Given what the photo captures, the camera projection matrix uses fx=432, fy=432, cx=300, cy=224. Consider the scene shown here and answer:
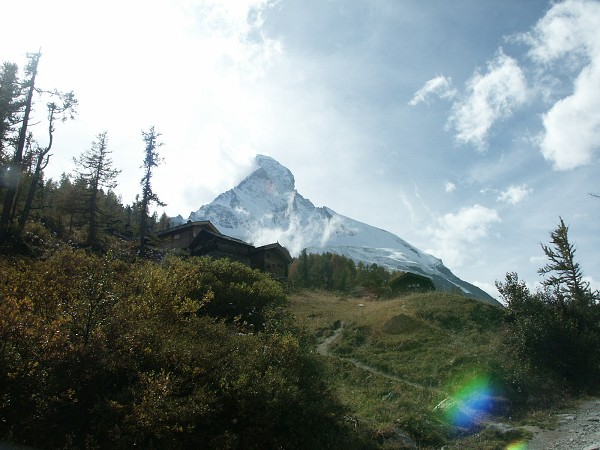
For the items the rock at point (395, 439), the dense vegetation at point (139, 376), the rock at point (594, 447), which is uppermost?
the dense vegetation at point (139, 376)

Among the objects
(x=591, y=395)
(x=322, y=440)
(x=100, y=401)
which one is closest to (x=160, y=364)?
(x=100, y=401)

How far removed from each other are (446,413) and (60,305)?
40.9 feet

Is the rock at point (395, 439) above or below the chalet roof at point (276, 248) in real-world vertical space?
below

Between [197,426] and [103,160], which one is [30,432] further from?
[103,160]

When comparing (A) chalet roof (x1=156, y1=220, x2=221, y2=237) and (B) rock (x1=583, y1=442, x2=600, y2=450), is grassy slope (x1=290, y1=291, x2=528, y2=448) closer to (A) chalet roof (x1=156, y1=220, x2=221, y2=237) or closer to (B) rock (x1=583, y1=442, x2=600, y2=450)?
(B) rock (x1=583, y1=442, x2=600, y2=450)

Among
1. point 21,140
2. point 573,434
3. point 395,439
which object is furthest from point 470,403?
point 21,140

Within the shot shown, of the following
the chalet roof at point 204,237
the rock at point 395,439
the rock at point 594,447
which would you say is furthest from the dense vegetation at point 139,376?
the chalet roof at point 204,237

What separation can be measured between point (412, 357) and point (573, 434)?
30.9 ft

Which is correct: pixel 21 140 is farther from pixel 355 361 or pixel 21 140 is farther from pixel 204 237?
pixel 355 361

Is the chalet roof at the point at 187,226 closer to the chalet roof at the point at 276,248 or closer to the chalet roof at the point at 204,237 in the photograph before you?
the chalet roof at the point at 204,237

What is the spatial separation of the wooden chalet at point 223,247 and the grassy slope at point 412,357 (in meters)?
13.6

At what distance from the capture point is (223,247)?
46156mm

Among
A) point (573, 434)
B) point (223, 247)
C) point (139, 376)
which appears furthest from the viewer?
point (223, 247)

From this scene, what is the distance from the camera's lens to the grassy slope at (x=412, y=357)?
13531 millimetres
